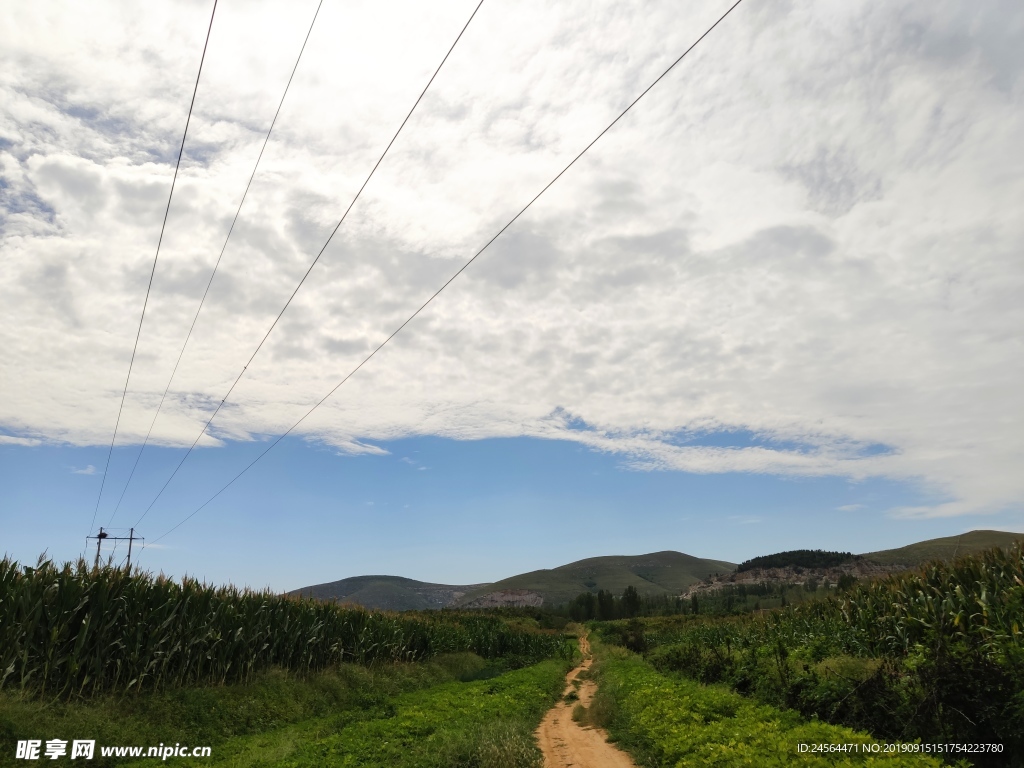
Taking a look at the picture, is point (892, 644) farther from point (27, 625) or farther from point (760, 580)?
point (760, 580)

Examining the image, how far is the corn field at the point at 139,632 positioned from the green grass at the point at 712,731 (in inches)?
477

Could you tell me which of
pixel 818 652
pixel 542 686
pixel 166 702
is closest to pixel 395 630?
pixel 542 686

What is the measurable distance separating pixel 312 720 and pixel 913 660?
1673cm

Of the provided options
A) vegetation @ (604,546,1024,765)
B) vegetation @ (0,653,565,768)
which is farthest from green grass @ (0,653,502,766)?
vegetation @ (604,546,1024,765)

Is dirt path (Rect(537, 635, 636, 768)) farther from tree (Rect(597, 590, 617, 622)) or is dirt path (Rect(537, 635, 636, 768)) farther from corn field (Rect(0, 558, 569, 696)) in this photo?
tree (Rect(597, 590, 617, 622))

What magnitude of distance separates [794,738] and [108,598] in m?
17.5

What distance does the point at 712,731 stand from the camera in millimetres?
11820

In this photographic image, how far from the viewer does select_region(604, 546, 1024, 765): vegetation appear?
366 inches

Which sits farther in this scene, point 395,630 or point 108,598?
point 395,630

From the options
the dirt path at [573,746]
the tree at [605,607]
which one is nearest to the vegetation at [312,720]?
the dirt path at [573,746]

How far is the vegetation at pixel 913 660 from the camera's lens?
9289 mm

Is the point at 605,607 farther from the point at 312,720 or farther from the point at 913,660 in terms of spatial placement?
the point at 913,660

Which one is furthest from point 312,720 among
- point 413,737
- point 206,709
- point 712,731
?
point 712,731

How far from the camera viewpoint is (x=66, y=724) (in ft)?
40.8
